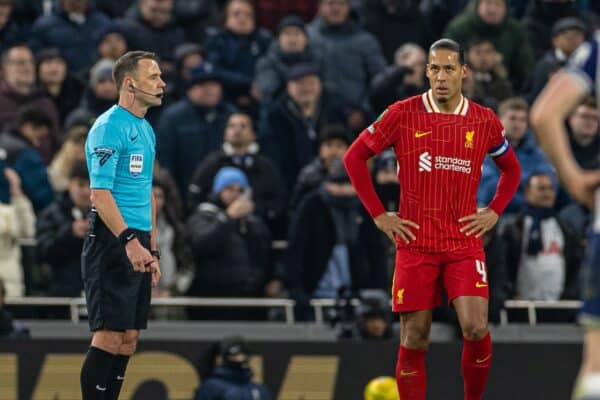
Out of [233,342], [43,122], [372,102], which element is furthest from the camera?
[372,102]

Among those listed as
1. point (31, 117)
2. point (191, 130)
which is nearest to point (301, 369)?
point (191, 130)

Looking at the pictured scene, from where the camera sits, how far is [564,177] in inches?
281

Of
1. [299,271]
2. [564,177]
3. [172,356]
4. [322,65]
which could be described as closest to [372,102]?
[322,65]

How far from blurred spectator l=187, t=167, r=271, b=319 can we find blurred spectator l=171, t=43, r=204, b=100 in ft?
7.92

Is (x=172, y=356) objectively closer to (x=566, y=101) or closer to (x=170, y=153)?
(x=170, y=153)

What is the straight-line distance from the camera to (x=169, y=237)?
50.4 feet

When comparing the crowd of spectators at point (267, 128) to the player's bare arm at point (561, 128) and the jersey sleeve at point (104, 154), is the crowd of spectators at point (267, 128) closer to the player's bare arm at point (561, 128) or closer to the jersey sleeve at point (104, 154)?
the jersey sleeve at point (104, 154)

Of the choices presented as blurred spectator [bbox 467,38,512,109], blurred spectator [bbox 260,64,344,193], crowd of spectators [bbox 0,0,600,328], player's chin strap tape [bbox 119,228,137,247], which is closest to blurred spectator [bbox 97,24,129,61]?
crowd of spectators [bbox 0,0,600,328]

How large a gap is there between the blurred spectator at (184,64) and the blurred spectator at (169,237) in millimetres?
2386

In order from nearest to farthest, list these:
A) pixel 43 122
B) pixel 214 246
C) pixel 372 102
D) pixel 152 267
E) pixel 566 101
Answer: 1. pixel 566 101
2. pixel 152 267
3. pixel 214 246
4. pixel 43 122
5. pixel 372 102

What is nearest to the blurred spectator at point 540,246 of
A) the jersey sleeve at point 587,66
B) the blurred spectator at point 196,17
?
→ the blurred spectator at point 196,17

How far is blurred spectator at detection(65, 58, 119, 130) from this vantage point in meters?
16.7

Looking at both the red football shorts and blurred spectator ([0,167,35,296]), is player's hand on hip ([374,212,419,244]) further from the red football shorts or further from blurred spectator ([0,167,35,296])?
blurred spectator ([0,167,35,296])

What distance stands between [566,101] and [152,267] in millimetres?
3993
